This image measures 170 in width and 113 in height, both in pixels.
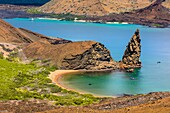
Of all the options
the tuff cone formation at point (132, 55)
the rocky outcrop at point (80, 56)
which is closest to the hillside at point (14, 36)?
the rocky outcrop at point (80, 56)

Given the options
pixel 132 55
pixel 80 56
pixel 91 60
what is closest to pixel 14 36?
→ pixel 80 56

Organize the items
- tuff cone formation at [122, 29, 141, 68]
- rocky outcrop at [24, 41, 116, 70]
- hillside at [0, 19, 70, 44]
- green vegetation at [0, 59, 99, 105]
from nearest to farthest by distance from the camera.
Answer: green vegetation at [0, 59, 99, 105] < rocky outcrop at [24, 41, 116, 70] < tuff cone formation at [122, 29, 141, 68] < hillside at [0, 19, 70, 44]

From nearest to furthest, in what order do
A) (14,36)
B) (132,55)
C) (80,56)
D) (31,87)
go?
(31,87) < (80,56) < (132,55) < (14,36)

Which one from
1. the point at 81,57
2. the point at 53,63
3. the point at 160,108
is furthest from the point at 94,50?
the point at 160,108

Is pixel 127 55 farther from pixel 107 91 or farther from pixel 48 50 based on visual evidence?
pixel 107 91

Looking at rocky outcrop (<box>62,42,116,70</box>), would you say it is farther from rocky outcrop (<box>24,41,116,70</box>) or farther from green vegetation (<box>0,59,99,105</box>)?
green vegetation (<box>0,59,99,105</box>)

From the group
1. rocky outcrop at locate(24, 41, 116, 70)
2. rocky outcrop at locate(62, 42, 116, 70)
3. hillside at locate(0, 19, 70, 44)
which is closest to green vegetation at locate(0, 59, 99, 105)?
rocky outcrop at locate(24, 41, 116, 70)

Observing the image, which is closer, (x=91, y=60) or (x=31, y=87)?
(x=31, y=87)

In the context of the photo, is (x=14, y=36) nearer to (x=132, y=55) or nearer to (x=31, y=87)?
(x=132, y=55)
